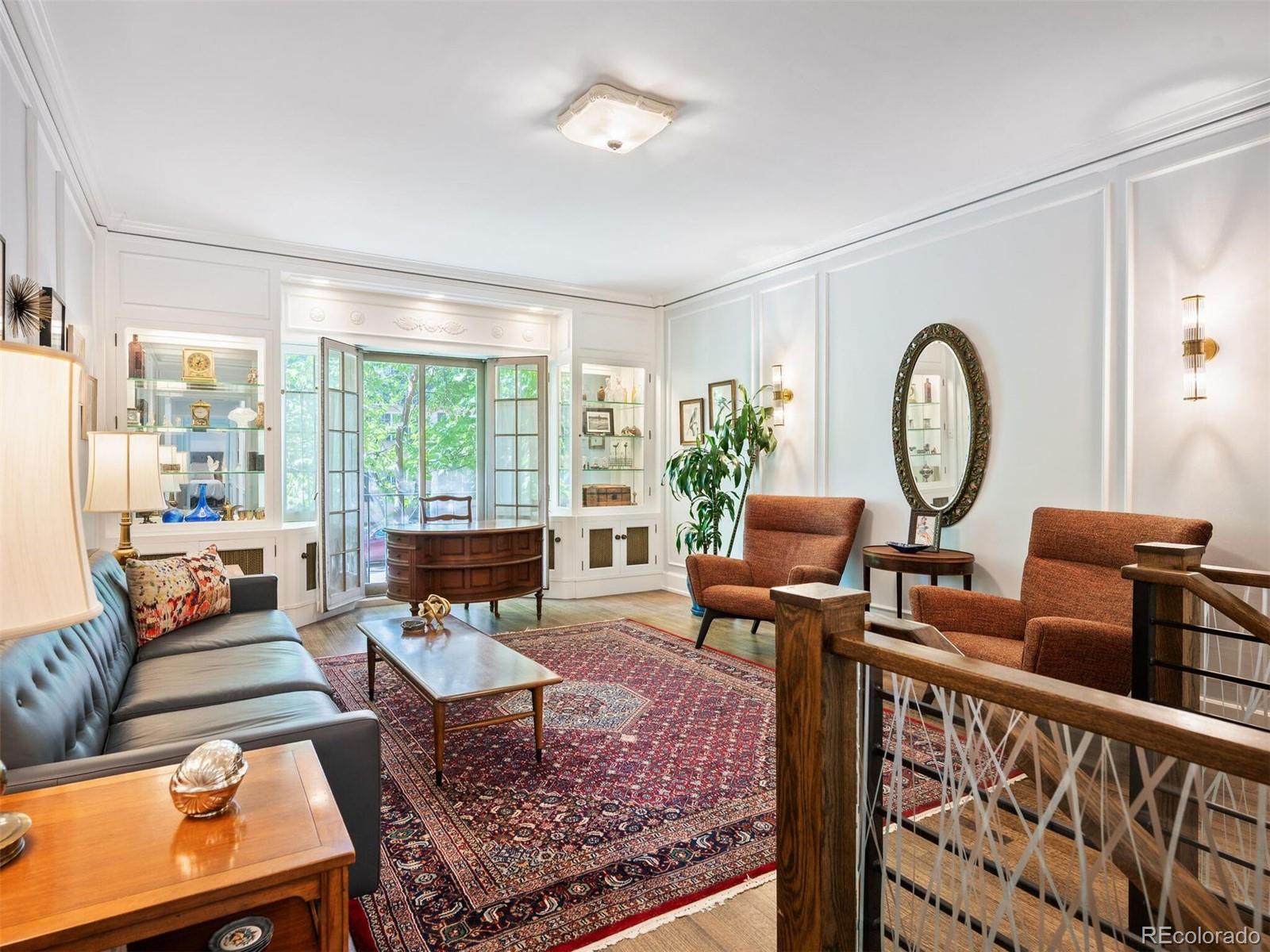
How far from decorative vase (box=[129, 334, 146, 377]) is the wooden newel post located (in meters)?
4.90

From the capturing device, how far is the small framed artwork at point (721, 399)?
19.1 ft

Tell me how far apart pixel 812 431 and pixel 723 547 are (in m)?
1.35

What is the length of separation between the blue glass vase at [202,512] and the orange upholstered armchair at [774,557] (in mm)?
3287

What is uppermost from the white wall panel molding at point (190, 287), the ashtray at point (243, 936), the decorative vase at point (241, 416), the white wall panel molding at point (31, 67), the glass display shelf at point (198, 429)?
the white wall panel molding at point (31, 67)

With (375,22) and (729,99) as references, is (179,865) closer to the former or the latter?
(375,22)

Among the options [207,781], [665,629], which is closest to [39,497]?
[207,781]

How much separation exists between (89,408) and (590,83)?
3.27 m

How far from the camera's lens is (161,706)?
7.54 ft

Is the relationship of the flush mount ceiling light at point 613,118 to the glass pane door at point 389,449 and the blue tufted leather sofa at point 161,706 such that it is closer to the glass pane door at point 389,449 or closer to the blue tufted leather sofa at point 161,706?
the blue tufted leather sofa at point 161,706

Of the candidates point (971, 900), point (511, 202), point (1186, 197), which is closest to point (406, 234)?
point (511, 202)

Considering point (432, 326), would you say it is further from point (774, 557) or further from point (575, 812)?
point (575, 812)

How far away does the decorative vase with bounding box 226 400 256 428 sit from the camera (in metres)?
4.95

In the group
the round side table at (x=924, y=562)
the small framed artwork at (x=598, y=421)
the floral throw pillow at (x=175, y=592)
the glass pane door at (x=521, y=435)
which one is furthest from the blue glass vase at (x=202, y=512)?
the round side table at (x=924, y=562)

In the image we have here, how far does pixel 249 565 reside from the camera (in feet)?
16.0
